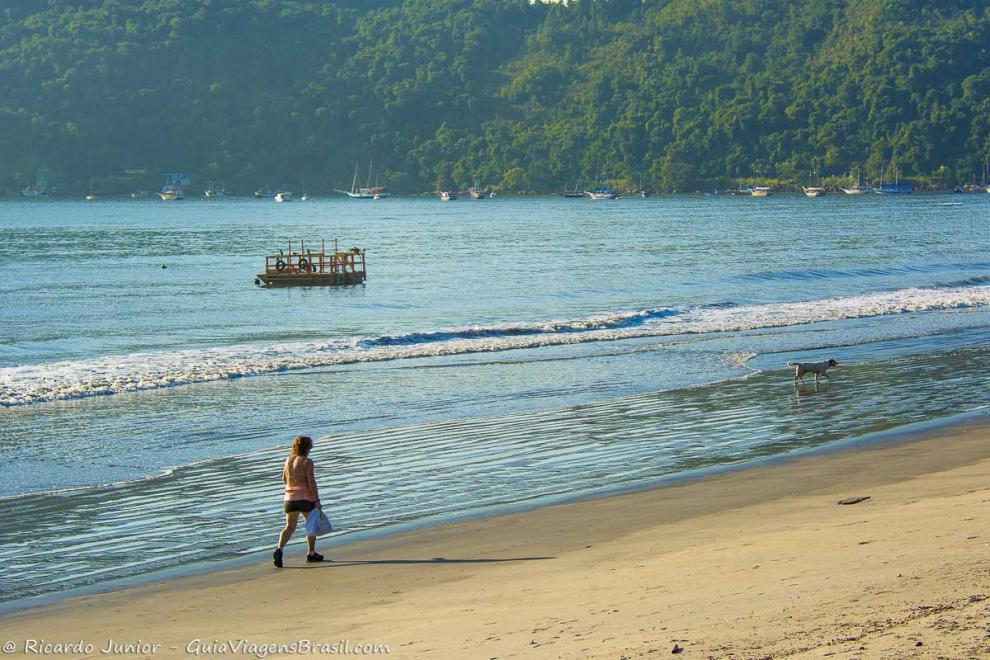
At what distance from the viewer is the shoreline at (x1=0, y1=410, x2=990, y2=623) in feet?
38.6

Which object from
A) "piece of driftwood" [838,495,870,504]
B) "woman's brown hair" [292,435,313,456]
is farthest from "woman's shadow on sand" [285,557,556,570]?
"piece of driftwood" [838,495,870,504]

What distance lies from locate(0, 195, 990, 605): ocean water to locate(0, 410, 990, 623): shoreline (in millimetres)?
142

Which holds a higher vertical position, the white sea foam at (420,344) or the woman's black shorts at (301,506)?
the woman's black shorts at (301,506)

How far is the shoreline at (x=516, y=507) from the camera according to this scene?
38.6 feet

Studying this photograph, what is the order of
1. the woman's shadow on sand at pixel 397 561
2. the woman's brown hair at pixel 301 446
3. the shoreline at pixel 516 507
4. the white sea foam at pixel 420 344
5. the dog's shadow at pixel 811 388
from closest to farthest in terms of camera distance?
the shoreline at pixel 516 507, the woman's shadow on sand at pixel 397 561, the woman's brown hair at pixel 301 446, the dog's shadow at pixel 811 388, the white sea foam at pixel 420 344

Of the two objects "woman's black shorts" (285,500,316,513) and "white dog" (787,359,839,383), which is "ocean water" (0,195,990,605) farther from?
"woman's black shorts" (285,500,316,513)

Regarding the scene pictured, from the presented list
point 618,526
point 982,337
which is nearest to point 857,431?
point 618,526

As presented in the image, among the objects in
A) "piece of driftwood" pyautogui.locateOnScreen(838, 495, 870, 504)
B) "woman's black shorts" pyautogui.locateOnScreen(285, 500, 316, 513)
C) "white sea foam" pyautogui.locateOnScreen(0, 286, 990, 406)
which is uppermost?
"woman's black shorts" pyautogui.locateOnScreen(285, 500, 316, 513)

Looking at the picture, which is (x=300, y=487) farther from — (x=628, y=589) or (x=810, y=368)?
(x=810, y=368)

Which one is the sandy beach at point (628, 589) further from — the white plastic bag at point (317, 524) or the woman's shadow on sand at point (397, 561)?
the white plastic bag at point (317, 524)

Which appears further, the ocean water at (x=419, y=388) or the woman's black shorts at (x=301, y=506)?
the ocean water at (x=419, y=388)

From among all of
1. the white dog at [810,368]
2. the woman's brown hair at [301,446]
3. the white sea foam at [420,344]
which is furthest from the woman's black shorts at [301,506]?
the white sea foam at [420,344]

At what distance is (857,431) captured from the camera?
62.4 ft

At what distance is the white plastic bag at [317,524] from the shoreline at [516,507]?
0.62m
